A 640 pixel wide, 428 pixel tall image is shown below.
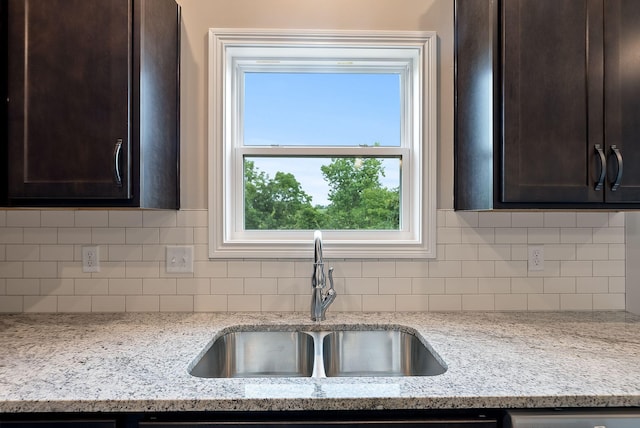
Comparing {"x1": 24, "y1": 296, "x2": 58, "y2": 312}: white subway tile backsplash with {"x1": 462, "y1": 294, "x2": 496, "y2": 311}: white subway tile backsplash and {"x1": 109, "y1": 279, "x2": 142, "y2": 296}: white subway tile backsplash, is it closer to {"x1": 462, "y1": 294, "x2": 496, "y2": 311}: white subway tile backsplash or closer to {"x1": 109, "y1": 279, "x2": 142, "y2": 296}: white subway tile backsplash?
{"x1": 109, "y1": 279, "x2": 142, "y2": 296}: white subway tile backsplash

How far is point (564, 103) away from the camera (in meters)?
1.34

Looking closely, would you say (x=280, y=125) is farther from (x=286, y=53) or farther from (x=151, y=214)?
(x=151, y=214)

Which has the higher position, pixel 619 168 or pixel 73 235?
pixel 619 168

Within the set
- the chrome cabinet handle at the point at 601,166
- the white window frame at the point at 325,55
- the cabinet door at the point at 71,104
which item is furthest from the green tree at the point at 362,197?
the cabinet door at the point at 71,104

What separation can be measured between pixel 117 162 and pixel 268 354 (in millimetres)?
882

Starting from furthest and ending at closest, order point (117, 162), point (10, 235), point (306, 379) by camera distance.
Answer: point (10, 235) → point (117, 162) → point (306, 379)

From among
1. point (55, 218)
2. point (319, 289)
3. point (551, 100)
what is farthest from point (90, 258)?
point (551, 100)

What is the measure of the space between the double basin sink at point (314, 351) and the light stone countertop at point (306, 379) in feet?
0.13

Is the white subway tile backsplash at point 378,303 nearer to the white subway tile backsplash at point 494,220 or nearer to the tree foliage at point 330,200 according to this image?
the tree foliage at point 330,200

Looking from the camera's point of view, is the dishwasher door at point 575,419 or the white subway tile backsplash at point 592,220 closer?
the dishwasher door at point 575,419

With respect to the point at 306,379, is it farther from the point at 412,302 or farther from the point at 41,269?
the point at 41,269

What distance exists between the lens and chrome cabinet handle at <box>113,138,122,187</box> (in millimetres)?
1273

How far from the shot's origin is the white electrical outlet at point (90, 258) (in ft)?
5.40

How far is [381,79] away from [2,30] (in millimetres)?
1477
